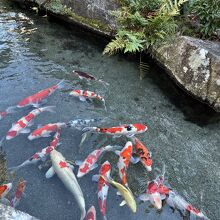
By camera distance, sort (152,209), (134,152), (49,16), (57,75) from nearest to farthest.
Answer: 1. (152,209)
2. (134,152)
3. (57,75)
4. (49,16)

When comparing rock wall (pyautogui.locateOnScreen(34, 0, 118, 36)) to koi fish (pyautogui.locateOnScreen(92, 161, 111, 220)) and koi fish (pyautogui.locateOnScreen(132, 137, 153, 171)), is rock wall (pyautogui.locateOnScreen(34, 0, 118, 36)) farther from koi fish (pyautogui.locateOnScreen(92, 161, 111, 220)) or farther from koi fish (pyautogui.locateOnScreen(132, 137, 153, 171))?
koi fish (pyautogui.locateOnScreen(92, 161, 111, 220))

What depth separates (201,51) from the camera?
774 centimetres

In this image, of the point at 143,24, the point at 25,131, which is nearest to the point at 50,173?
the point at 25,131

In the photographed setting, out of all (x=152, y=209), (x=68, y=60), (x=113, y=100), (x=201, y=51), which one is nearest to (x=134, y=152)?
(x=152, y=209)

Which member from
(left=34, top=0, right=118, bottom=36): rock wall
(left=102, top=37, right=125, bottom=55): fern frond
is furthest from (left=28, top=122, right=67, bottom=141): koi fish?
(left=34, top=0, right=118, bottom=36): rock wall

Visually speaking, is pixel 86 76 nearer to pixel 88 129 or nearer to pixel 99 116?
pixel 99 116

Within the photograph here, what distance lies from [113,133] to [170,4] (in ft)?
13.1

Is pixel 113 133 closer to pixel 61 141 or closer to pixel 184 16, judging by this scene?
pixel 61 141

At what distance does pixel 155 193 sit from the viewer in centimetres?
550

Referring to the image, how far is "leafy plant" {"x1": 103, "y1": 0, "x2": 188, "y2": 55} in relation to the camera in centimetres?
851

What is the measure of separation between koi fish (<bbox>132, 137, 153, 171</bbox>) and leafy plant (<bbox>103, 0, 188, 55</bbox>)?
2732 millimetres

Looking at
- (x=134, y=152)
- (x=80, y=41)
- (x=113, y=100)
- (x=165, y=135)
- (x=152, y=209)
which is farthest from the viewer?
(x=80, y=41)

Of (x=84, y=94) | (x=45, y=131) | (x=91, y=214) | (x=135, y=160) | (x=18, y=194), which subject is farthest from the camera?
(x=84, y=94)

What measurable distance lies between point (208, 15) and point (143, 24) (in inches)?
59.8
